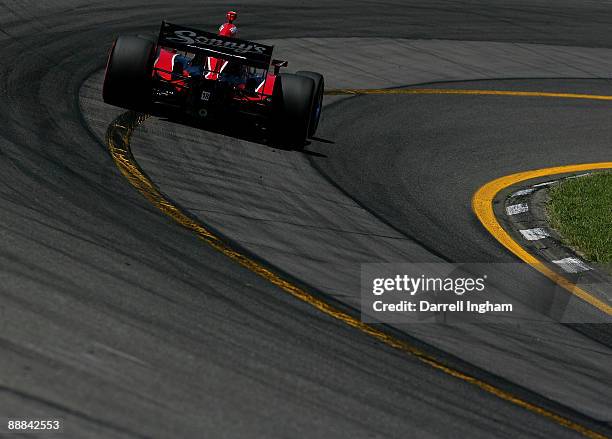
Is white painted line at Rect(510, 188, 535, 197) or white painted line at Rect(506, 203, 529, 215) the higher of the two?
white painted line at Rect(510, 188, 535, 197)

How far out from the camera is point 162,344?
6754 millimetres

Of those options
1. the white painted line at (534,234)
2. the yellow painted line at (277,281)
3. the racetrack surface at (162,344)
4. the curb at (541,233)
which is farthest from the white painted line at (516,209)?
the yellow painted line at (277,281)

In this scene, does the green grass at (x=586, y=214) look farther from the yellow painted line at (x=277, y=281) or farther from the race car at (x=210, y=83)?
the yellow painted line at (x=277, y=281)

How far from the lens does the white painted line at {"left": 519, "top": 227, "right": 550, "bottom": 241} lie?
11.5 metres

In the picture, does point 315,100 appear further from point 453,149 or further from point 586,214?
point 586,214

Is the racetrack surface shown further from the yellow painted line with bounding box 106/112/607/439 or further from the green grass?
the green grass

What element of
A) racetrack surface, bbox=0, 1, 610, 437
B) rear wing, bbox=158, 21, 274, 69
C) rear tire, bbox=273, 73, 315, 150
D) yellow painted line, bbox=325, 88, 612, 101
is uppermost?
rear wing, bbox=158, 21, 274, 69

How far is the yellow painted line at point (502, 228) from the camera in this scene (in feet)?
33.3

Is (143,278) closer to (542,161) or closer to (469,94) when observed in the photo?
(542,161)

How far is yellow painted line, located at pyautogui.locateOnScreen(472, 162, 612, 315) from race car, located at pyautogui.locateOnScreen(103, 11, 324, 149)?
233 cm

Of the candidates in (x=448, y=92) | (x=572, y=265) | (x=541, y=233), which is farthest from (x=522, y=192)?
(x=448, y=92)

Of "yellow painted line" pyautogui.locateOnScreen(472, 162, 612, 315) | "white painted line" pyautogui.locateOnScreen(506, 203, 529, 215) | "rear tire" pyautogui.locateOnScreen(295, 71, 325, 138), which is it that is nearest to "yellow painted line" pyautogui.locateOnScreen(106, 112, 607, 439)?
"rear tire" pyautogui.locateOnScreen(295, 71, 325, 138)

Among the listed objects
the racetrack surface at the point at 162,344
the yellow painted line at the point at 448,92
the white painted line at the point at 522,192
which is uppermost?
the yellow painted line at the point at 448,92

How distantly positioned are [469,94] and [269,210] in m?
8.50
